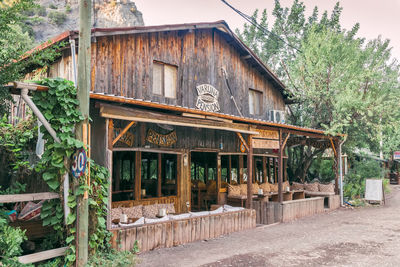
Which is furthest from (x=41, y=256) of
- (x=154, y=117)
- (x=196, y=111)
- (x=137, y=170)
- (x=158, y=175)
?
(x=158, y=175)

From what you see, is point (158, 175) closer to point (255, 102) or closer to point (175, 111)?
point (175, 111)

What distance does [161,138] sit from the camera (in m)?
10.2

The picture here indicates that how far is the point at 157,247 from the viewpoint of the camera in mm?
7727

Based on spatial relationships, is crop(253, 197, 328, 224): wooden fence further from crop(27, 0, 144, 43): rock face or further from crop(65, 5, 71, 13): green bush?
crop(65, 5, 71, 13): green bush

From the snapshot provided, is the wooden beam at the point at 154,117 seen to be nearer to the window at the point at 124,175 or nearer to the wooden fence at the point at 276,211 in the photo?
the window at the point at 124,175

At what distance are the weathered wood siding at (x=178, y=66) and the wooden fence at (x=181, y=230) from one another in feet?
13.0

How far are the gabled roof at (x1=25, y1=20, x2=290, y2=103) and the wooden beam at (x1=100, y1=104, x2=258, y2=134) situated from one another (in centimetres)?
183

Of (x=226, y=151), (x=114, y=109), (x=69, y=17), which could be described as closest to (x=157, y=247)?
(x=114, y=109)

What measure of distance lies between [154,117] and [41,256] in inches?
146

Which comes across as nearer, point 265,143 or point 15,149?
point 15,149

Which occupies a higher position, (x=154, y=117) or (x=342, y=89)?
(x=342, y=89)

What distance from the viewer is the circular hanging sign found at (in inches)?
220

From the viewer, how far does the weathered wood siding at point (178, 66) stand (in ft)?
30.7

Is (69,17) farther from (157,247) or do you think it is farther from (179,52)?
(157,247)
